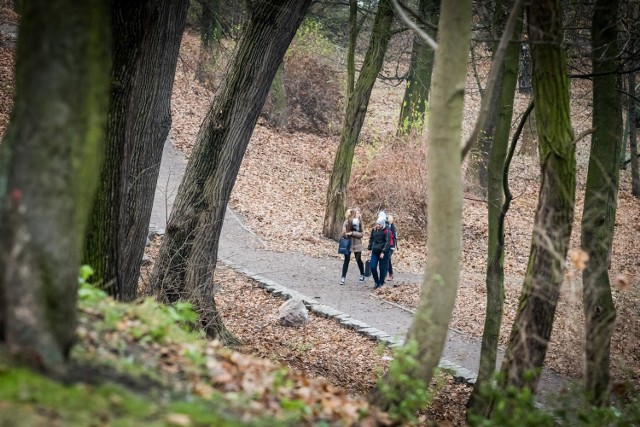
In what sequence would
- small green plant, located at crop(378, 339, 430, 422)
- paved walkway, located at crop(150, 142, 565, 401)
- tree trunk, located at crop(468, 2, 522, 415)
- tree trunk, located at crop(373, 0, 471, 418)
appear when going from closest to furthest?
small green plant, located at crop(378, 339, 430, 422)
tree trunk, located at crop(373, 0, 471, 418)
tree trunk, located at crop(468, 2, 522, 415)
paved walkway, located at crop(150, 142, 565, 401)

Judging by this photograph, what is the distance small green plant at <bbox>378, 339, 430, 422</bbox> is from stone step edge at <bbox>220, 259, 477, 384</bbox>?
4623mm

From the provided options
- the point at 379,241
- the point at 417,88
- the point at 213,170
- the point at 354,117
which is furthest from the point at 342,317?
the point at 417,88

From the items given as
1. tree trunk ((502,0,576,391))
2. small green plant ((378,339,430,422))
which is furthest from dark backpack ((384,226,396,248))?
small green plant ((378,339,430,422))

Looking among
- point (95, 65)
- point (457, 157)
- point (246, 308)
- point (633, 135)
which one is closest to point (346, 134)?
point (246, 308)

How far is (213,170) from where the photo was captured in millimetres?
9273

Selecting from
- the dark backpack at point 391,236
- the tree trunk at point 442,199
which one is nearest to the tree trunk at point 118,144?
the tree trunk at point 442,199

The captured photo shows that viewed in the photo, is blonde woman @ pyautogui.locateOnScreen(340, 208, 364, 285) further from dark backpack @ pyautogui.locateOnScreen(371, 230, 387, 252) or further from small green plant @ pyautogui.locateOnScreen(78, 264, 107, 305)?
small green plant @ pyautogui.locateOnScreen(78, 264, 107, 305)

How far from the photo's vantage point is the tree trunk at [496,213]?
905 cm

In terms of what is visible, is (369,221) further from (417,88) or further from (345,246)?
(345,246)

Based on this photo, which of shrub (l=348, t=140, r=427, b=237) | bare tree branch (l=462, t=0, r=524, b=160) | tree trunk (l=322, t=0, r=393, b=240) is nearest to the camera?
bare tree branch (l=462, t=0, r=524, b=160)

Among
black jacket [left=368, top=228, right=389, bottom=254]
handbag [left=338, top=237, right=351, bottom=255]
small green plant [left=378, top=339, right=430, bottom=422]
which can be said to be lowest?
small green plant [left=378, top=339, right=430, bottom=422]

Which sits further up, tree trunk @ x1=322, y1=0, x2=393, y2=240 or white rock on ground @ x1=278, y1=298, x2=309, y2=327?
tree trunk @ x1=322, y1=0, x2=393, y2=240

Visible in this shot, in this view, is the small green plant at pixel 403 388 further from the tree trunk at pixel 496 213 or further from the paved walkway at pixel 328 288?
the paved walkway at pixel 328 288

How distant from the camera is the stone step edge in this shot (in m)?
10.7
